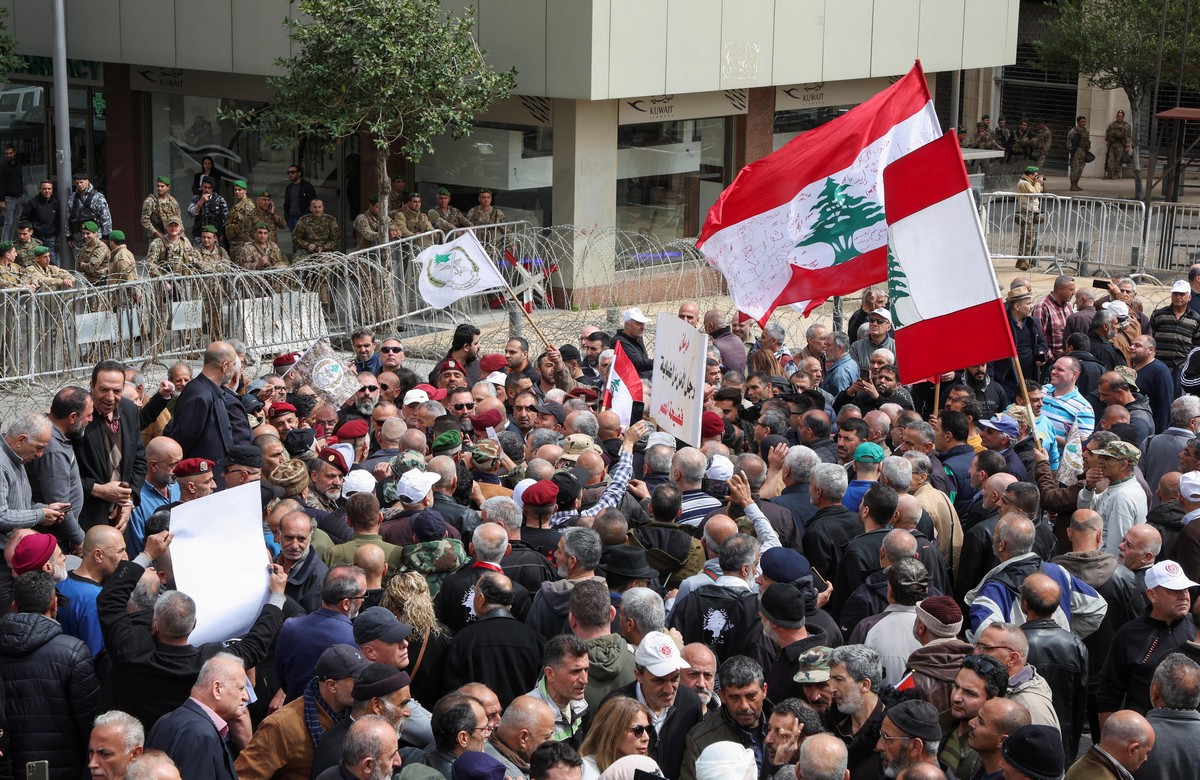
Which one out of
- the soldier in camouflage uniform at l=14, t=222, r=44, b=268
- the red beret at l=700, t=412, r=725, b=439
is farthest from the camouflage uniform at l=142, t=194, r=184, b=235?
the red beret at l=700, t=412, r=725, b=439

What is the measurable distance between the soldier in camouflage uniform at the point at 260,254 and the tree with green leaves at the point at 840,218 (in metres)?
9.27

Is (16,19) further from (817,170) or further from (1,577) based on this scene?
(1,577)

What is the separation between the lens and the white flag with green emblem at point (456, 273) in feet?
45.9

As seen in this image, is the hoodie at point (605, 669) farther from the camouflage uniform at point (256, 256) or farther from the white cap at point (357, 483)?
the camouflage uniform at point (256, 256)

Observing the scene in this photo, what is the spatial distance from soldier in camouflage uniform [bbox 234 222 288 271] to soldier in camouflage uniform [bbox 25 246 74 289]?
2408mm

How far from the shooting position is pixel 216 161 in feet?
84.5

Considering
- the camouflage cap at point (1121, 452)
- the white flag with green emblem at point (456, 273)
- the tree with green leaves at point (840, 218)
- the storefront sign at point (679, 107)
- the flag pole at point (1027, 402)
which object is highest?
the storefront sign at point (679, 107)

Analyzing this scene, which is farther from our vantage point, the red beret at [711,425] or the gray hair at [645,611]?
the red beret at [711,425]

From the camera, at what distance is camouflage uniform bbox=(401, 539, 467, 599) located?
7.60m

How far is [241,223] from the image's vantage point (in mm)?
20688

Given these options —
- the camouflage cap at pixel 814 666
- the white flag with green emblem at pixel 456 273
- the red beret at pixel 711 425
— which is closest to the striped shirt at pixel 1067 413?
the red beret at pixel 711 425

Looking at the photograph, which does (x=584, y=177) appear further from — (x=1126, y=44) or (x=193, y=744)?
(x=1126, y=44)

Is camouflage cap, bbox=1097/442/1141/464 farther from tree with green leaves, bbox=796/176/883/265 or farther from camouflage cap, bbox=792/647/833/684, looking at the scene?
camouflage cap, bbox=792/647/833/684

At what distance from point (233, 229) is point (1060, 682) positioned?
15.9 metres
